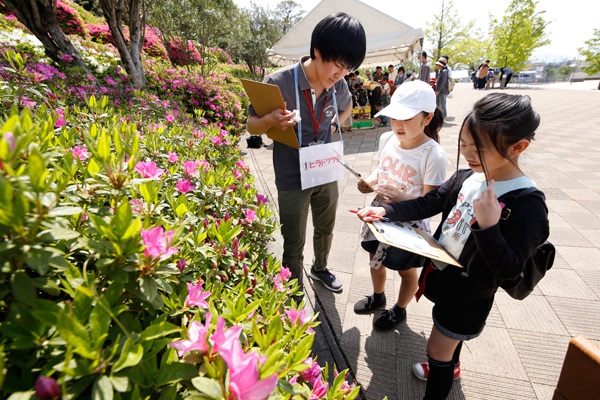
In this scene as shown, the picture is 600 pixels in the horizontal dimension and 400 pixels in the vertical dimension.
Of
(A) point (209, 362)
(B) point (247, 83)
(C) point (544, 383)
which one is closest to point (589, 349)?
(A) point (209, 362)

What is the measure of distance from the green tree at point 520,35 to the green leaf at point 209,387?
33392 millimetres

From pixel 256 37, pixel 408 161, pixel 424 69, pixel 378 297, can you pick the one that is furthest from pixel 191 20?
pixel 256 37

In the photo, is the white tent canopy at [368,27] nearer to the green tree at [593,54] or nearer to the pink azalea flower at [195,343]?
the pink azalea flower at [195,343]

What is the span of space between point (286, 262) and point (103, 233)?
1.72m

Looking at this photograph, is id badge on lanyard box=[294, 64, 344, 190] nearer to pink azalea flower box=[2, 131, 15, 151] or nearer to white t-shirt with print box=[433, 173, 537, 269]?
white t-shirt with print box=[433, 173, 537, 269]

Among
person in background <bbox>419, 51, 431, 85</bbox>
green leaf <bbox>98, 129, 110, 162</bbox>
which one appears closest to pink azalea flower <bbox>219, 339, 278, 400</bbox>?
green leaf <bbox>98, 129, 110, 162</bbox>

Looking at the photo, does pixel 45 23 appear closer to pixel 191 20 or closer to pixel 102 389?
pixel 191 20

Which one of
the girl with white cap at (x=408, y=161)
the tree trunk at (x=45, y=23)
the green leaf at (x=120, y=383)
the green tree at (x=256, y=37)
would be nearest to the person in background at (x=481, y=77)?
the green tree at (x=256, y=37)

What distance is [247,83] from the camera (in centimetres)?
174

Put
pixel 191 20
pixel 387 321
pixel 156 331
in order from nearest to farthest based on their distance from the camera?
pixel 156 331, pixel 387 321, pixel 191 20

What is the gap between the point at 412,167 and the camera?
1.82 metres

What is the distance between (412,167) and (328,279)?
1.39 m

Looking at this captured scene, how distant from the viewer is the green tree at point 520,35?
79.5ft

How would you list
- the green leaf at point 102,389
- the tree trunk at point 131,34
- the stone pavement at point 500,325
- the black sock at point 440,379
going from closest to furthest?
the green leaf at point 102,389 < the black sock at point 440,379 < the stone pavement at point 500,325 < the tree trunk at point 131,34
